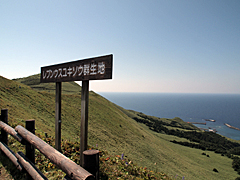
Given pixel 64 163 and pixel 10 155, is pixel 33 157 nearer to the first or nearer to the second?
pixel 10 155

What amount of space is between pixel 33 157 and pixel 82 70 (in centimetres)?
333

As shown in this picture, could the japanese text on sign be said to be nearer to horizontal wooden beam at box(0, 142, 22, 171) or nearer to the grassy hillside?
horizontal wooden beam at box(0, 142, 22, 171)

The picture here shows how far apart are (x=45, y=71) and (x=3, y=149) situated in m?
3.65

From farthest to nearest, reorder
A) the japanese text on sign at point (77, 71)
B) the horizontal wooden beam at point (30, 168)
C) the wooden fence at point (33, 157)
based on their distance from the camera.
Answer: the japanese text on sign at point (77, 71) → the horizontal wooden beam at point (30, 168) → the wooden fence at point (33, 157)

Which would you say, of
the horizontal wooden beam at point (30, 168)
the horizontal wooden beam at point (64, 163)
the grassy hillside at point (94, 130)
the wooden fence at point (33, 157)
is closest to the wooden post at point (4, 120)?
the wooden fence at point (33, 157)

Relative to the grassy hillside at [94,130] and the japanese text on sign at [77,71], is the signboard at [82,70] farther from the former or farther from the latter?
the grassy hillside at [94,130]

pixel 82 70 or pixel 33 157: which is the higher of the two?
pixel 82 70

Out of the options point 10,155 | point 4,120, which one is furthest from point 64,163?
point 4,120

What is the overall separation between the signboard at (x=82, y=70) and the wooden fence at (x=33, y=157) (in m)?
2.04

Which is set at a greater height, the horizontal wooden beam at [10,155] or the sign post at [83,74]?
the sign post at [83,74]

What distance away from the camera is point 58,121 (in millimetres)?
6129

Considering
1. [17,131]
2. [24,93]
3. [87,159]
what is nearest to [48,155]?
[87,159]

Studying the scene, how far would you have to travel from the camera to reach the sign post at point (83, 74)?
4.13 meters

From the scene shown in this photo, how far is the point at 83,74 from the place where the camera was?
4699 mm
